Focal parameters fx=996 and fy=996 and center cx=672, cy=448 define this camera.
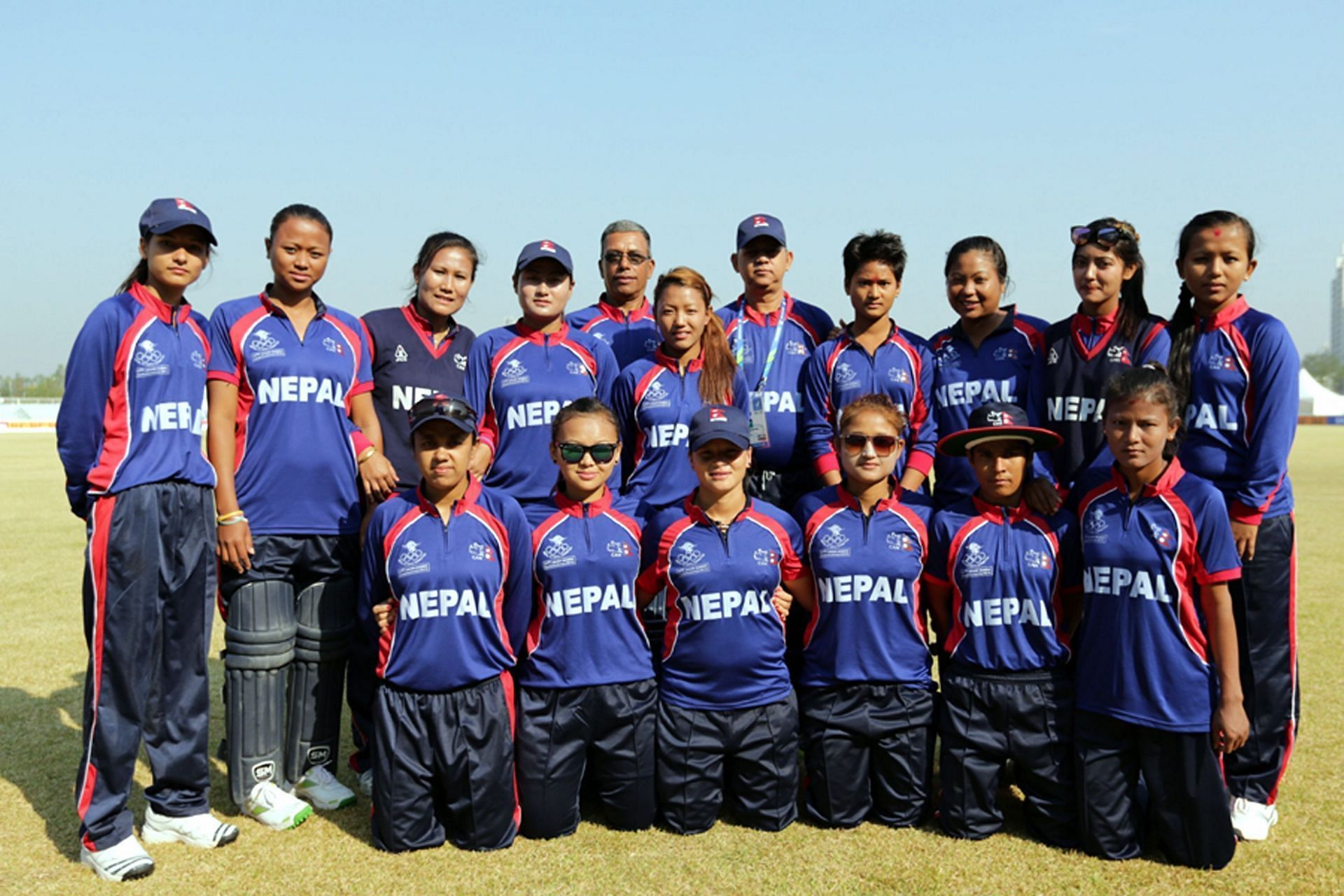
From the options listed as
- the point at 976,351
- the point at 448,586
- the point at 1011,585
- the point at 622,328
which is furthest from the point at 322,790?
the point at 976,351

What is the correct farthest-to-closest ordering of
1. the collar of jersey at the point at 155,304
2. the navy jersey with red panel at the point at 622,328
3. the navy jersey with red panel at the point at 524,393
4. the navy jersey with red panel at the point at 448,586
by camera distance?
the navy jersey with red panel at the point at 622,328 → the navy jersey with red panel at the point at 524,393 → the navy jersey with red panel at the point at 448,586 → the collar of jersey at the point at 155,304

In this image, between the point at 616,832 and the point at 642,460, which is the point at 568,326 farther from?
the point at 616,832

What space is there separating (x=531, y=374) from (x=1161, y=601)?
9.63 ft

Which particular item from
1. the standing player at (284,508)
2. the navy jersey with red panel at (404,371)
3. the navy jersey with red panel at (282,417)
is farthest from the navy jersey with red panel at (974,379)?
the navy jersey with red panel at (282,417)

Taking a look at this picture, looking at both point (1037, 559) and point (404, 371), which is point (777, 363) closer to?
point (1037, 559)

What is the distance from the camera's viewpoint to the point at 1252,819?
13.8 ft

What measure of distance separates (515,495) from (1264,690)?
3.47 meters

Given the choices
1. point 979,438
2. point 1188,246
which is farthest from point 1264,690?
point 1188,246

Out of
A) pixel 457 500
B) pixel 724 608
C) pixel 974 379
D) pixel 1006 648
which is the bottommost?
pixel 1006 648

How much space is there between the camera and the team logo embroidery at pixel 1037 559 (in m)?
4.21

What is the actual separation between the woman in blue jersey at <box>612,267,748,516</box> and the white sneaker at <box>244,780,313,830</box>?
2.02 m

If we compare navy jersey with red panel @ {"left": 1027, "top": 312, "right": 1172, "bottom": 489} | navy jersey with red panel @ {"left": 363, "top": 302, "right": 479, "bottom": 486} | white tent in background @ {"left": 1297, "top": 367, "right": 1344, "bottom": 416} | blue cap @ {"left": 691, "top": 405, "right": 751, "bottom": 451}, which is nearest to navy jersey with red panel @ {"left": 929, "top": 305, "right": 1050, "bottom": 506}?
navy jersey with red panel @ {"left": 1027, "top": 312, "right": 1172, "bottom": 489}

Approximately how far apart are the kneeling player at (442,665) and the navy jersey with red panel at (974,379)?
2158 mm

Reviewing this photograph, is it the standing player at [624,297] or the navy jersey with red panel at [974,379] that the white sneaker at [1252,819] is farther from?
the standing player at [624,297]
